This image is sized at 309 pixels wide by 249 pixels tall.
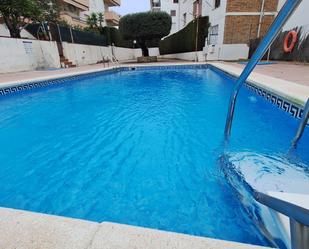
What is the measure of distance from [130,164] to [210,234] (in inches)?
48.7

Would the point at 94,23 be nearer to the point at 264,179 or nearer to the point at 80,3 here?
the point at 80,3

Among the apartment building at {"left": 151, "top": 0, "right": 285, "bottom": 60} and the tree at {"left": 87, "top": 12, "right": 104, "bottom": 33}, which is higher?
the tree at {"left": 87, "top": 12, "right": 104, "bottom": 33}

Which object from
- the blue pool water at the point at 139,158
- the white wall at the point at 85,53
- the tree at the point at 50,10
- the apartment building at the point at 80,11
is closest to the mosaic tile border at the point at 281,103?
the blue pool water at the point at 139,158

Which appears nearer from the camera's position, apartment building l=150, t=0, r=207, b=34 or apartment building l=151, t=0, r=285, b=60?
apartment building l=151, t=0, r=285, b=60

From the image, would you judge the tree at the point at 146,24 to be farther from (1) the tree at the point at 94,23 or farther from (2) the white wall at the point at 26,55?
(1) the tree at the point at 94,23

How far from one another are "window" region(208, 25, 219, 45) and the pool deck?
16313 mm

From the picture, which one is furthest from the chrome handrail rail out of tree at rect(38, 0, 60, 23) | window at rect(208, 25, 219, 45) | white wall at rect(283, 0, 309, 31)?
tree at rect(38, 0, 60, 23)

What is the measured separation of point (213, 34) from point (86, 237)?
17052 millimetres

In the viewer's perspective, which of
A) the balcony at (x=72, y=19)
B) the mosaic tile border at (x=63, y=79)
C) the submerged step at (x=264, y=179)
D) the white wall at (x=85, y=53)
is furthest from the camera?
the balcony at (x=72, y=19)

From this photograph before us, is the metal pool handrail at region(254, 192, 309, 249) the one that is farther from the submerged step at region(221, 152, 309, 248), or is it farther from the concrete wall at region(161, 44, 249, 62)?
the concrete wall at region(161, 44, 249, 62)

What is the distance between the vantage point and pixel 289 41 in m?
10.1

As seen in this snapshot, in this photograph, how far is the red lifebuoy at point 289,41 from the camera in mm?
9641

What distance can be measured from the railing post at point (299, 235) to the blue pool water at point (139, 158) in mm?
907

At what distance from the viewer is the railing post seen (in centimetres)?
51
